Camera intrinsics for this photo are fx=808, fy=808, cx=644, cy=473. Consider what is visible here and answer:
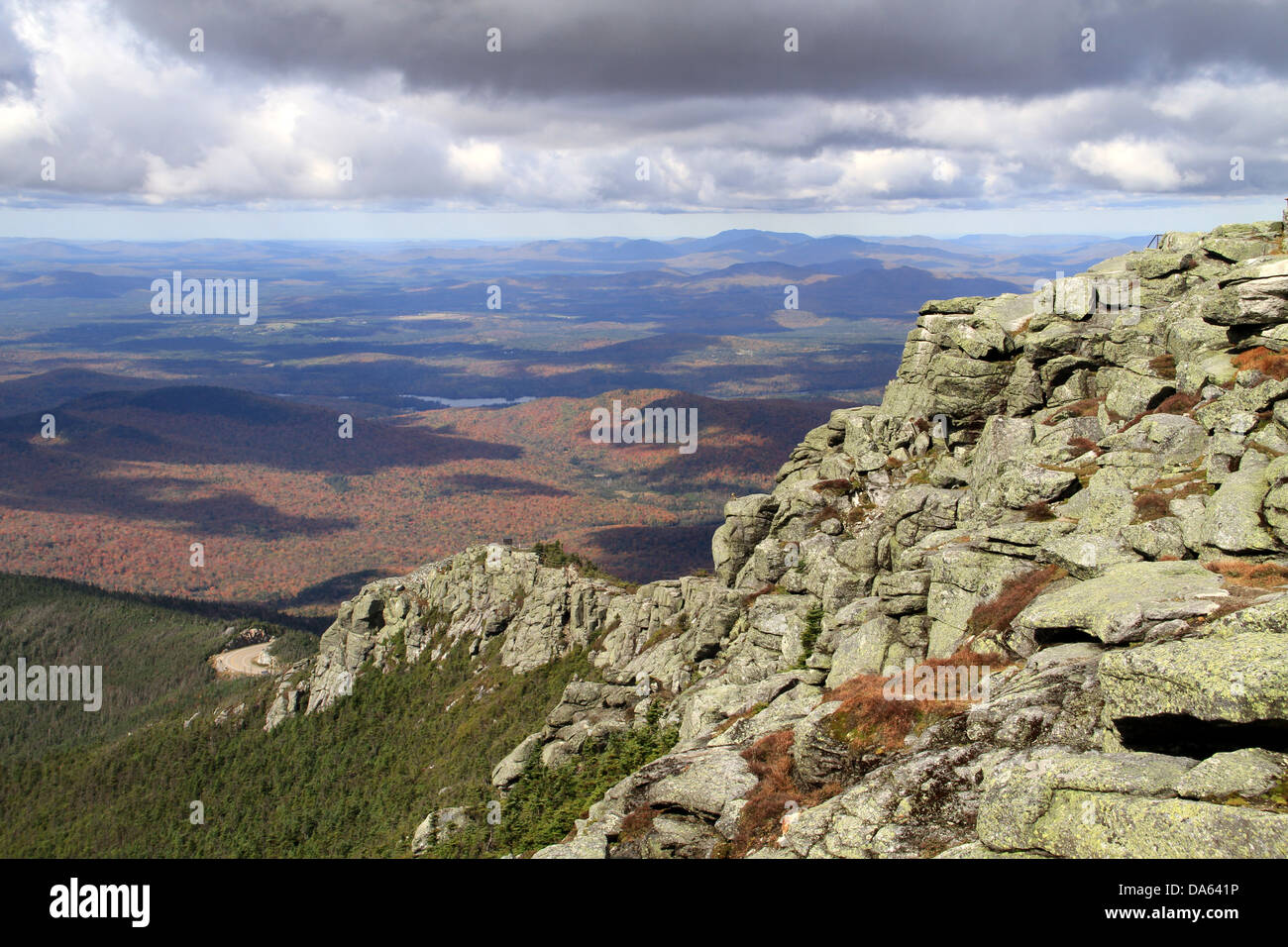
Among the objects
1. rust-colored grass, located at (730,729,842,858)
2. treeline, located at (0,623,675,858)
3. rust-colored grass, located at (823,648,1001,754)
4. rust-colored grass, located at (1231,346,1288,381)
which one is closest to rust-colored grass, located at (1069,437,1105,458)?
rust-colored grass, located at (1231,346,1288,381)

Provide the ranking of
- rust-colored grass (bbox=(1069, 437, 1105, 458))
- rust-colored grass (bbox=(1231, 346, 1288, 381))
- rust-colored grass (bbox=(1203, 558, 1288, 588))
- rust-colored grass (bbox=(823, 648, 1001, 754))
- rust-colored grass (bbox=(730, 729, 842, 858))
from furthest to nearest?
rust-colored grass (bbox=(1069, 437, 1105, 458)) → rust-colored grass (bbox=(1231, 346, 1288, 381)) → rust-colored grass (bbox=(823, 648, 1001, 754)) → rust-colored grass (bbox=(730, 729, 842, 858)) → rust-colored grass (bbox=(1203, 558, 1288, 588))

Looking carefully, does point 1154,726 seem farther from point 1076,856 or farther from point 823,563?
point 823,563

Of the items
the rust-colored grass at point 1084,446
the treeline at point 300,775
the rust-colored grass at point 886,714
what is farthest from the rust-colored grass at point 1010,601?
the treeline at point 300,775

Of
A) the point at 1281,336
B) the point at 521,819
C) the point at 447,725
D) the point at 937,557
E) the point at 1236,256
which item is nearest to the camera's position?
the point at 937,557

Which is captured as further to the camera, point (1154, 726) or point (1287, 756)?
point (1154, 726)

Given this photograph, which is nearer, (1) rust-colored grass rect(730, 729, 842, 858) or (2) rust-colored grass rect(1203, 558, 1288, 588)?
(2) rust-colored grass rect(1203, 558, 1288, 588)

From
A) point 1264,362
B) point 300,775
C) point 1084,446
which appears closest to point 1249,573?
point 1264,362

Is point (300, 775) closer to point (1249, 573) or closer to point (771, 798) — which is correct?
point (771, 798)

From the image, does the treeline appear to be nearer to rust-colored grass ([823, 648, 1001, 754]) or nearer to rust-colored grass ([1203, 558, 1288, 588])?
rust-colored grass ([823, 648, 1001, 754])
